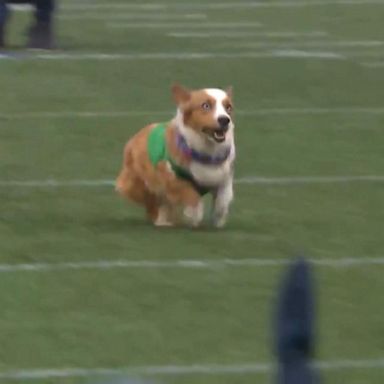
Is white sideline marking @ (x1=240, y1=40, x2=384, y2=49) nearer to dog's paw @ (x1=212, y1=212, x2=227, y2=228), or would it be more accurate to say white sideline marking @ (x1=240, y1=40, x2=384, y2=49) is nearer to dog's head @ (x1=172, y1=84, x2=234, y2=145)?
dog's paw @ (x1=212, y1=212, x2=227, y2=228)

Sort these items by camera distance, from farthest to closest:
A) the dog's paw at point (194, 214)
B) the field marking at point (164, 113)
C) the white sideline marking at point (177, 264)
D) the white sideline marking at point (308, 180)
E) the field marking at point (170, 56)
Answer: the field marking at point (170, 56) → the field marking at point (164, 113) → the white sideline marking at point (308, 180) → the dog's paw at point (194, 214) → the white sideline marking at point (177, 264)

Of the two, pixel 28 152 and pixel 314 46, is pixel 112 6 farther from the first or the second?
pixel 28 152

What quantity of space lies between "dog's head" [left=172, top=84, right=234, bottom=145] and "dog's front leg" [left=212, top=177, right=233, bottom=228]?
9.7 inches

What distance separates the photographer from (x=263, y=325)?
6.37 m

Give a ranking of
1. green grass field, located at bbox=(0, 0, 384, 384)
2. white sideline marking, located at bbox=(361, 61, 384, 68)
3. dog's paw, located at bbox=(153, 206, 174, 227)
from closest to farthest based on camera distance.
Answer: green grass field, located at bbox=(0, 0, 384, 384) < dog's paw, located at bbox=(153, 206, 174, 227) < white sideline marking, located at bbox=(361, 61, 384, 68)

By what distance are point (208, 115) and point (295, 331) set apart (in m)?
5.81

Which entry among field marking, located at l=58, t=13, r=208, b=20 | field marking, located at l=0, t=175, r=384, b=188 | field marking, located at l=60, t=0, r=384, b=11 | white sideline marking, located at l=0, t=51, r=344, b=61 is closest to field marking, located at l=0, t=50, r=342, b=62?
white sideline marking, located at l=0, t=51, r=344, b=61

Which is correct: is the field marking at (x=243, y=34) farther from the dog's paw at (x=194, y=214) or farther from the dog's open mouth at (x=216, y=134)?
the dog's open mouth at (x=216, y=134)

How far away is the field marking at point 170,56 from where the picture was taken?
603 inches

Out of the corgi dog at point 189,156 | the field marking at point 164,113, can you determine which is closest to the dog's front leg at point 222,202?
the corgi dog at point 189,156

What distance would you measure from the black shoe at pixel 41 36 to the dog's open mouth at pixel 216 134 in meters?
7.85

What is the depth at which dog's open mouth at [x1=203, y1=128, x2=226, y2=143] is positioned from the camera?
7.91m

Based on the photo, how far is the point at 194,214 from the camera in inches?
324

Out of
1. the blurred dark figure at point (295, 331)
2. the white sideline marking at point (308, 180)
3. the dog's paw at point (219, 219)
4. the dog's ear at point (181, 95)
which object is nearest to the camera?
the blurred dark figure at point (295, 331)
